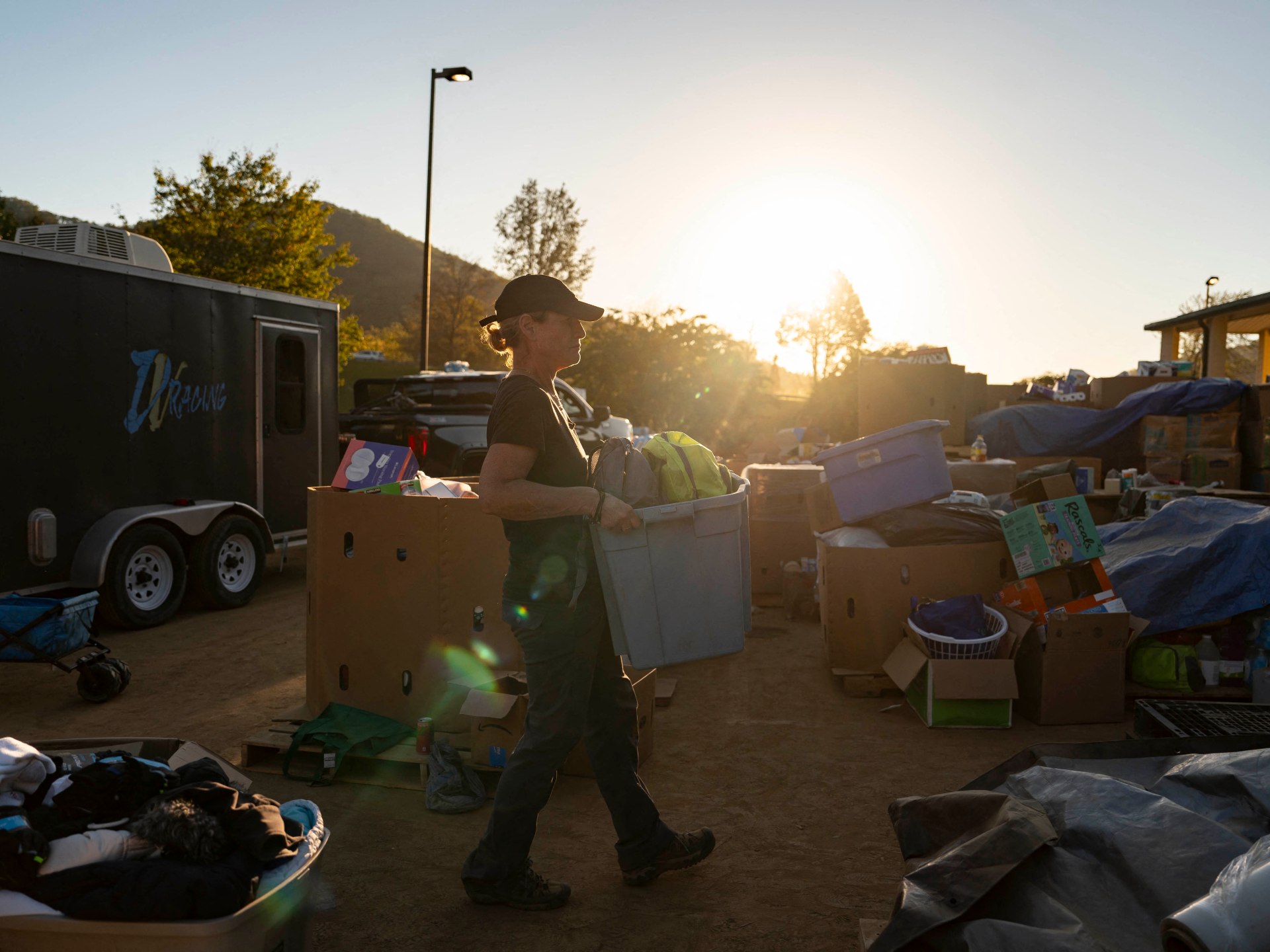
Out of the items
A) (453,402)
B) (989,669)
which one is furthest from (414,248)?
(989,669)

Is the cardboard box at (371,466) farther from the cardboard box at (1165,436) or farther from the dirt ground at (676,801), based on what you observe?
the cardboard box at (1165,436)

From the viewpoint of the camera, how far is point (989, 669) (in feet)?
15.9

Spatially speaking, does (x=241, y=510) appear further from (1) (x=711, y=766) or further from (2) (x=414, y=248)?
(2) (x=414, y=248)

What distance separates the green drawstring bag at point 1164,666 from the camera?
532 centimetres

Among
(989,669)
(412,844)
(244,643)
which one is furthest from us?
(244,643)

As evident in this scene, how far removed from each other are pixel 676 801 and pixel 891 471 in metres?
2.94

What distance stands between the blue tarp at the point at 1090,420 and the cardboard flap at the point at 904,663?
9.10 meters

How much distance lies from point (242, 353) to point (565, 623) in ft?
21.0

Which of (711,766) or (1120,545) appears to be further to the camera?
(1120,545)

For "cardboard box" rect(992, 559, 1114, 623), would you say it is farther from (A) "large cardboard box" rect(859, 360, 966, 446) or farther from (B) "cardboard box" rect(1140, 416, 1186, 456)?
(B) "cardboard box" rect(1140, 416, 1186, 456)

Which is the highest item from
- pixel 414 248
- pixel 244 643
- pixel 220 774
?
pixel 414 248

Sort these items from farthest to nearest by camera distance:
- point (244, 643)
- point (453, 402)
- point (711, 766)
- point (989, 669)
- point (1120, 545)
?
point (453, 402) < point (244, 643) < point (1120, 545) < point (989, 669) < point (711, 766)

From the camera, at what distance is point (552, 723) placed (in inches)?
115

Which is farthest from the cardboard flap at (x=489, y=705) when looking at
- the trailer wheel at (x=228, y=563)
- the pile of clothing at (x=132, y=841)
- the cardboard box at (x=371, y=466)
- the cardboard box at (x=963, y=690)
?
the trailer wheel at (x=228, y=563)
